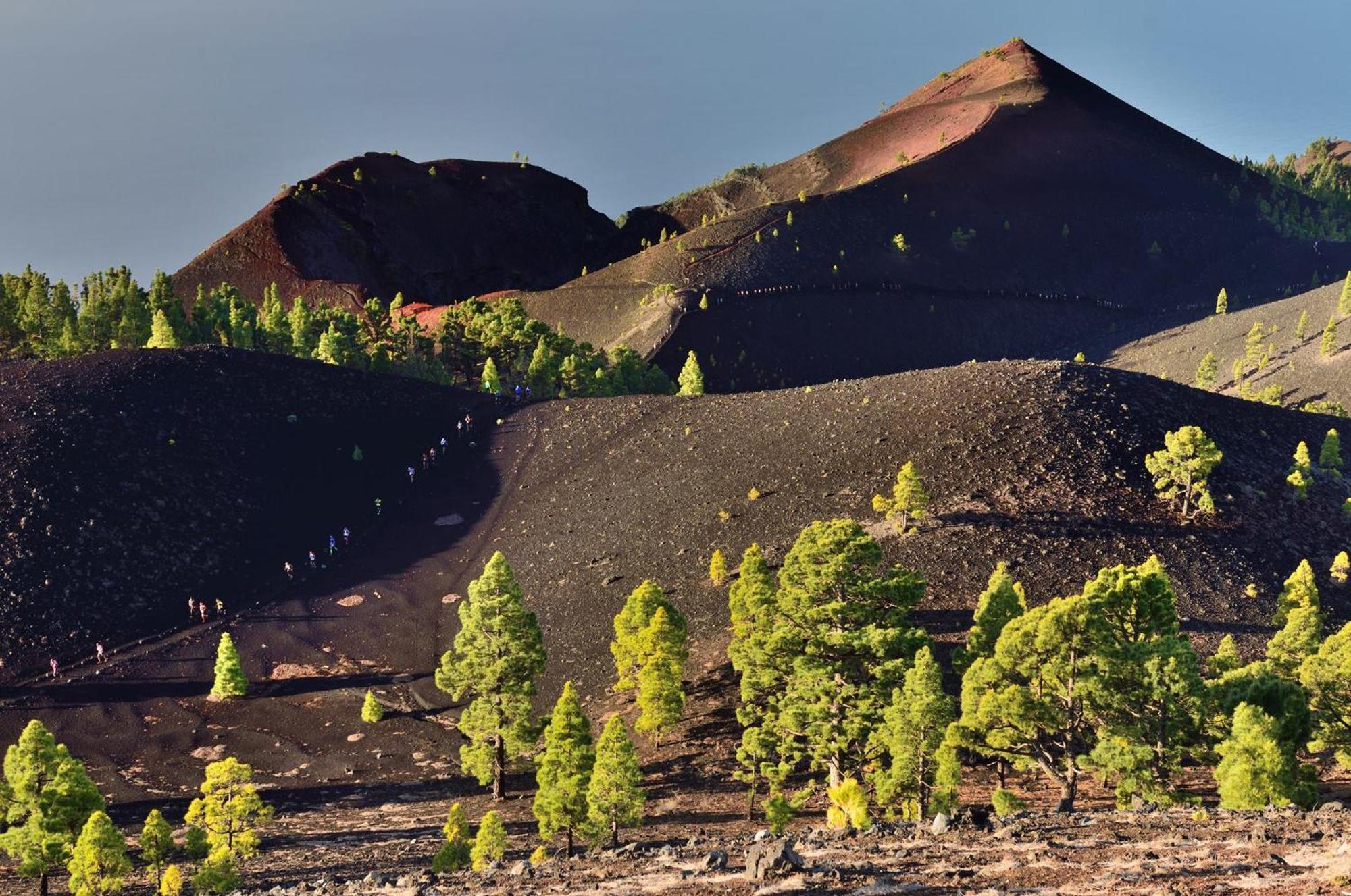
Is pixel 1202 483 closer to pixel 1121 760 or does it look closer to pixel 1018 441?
pixel 1018 441

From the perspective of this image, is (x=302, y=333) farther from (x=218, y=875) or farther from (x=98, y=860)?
(x=218, y=875)

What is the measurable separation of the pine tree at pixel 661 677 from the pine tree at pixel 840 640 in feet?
31.5

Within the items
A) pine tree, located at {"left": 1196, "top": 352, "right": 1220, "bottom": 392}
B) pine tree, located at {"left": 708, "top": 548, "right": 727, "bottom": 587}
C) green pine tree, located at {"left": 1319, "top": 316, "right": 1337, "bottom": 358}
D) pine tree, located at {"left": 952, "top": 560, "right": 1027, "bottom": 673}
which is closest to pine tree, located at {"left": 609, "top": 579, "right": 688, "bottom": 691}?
pine tree, located at {"left": 708, "top": 548, "right": 727, "bottom": 587}

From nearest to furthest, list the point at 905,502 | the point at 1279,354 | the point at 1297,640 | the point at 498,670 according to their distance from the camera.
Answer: the point at 1297,640
the point at 498,670
the point at 905,502
the point at 1279,354

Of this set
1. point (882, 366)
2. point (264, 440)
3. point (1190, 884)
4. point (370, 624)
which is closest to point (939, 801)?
point (1190, 884)

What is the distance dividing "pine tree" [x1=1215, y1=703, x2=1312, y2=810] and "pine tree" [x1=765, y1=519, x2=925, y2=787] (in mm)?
12067

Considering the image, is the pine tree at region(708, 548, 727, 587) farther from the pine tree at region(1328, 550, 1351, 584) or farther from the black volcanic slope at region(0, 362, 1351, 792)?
the pine tree at region(1328, 550, 1351, 584)

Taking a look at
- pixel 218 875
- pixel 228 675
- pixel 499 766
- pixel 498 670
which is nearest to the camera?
pixel 218 875

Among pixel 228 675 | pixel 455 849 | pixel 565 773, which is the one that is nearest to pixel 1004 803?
pixel 565 773

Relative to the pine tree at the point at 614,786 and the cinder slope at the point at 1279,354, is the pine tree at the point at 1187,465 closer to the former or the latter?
the pine tree at the point at 614,786

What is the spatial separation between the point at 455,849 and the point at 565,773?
533 centimetres

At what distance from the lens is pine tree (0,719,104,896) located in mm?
47312

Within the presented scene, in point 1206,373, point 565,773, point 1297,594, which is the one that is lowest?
point 565,773

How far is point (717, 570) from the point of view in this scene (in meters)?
79.2
